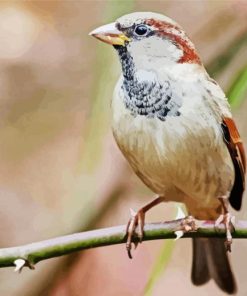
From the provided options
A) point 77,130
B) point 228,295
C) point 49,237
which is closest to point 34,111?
point 77,130

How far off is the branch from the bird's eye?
27 centimetres

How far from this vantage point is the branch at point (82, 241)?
1.16m

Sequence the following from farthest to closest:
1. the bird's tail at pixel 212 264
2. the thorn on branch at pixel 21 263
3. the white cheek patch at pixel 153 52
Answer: the bird's tail at pixel 212 264 → the white cheek patch at pixel 153 52 → the thorn on branch at pixel 21 263

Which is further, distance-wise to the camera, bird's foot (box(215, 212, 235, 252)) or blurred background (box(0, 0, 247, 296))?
blurred background (box(0, 0, 247, 296))

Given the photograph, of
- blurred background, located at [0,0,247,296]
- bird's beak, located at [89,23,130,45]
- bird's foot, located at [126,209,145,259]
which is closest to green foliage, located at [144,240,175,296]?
blurred background, located at [0,0,247,296]

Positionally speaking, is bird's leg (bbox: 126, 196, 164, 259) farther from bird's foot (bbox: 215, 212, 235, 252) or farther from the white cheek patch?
the white cheek patch

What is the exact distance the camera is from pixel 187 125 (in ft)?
3.94

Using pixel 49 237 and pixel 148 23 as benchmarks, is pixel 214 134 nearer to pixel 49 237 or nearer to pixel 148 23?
pixel 148 23

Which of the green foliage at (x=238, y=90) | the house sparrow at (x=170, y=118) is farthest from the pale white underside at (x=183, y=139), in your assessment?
the green foliage at (x=238, y=90)

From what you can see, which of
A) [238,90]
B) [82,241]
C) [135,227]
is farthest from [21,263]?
[238,90]

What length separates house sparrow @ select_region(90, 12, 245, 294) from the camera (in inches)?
47.4

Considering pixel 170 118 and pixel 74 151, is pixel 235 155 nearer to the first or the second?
pixel 170 118

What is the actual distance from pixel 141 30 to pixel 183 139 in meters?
0.17

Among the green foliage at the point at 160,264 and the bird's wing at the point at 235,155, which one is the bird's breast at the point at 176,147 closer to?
the bird's wing at the point at 235,155
